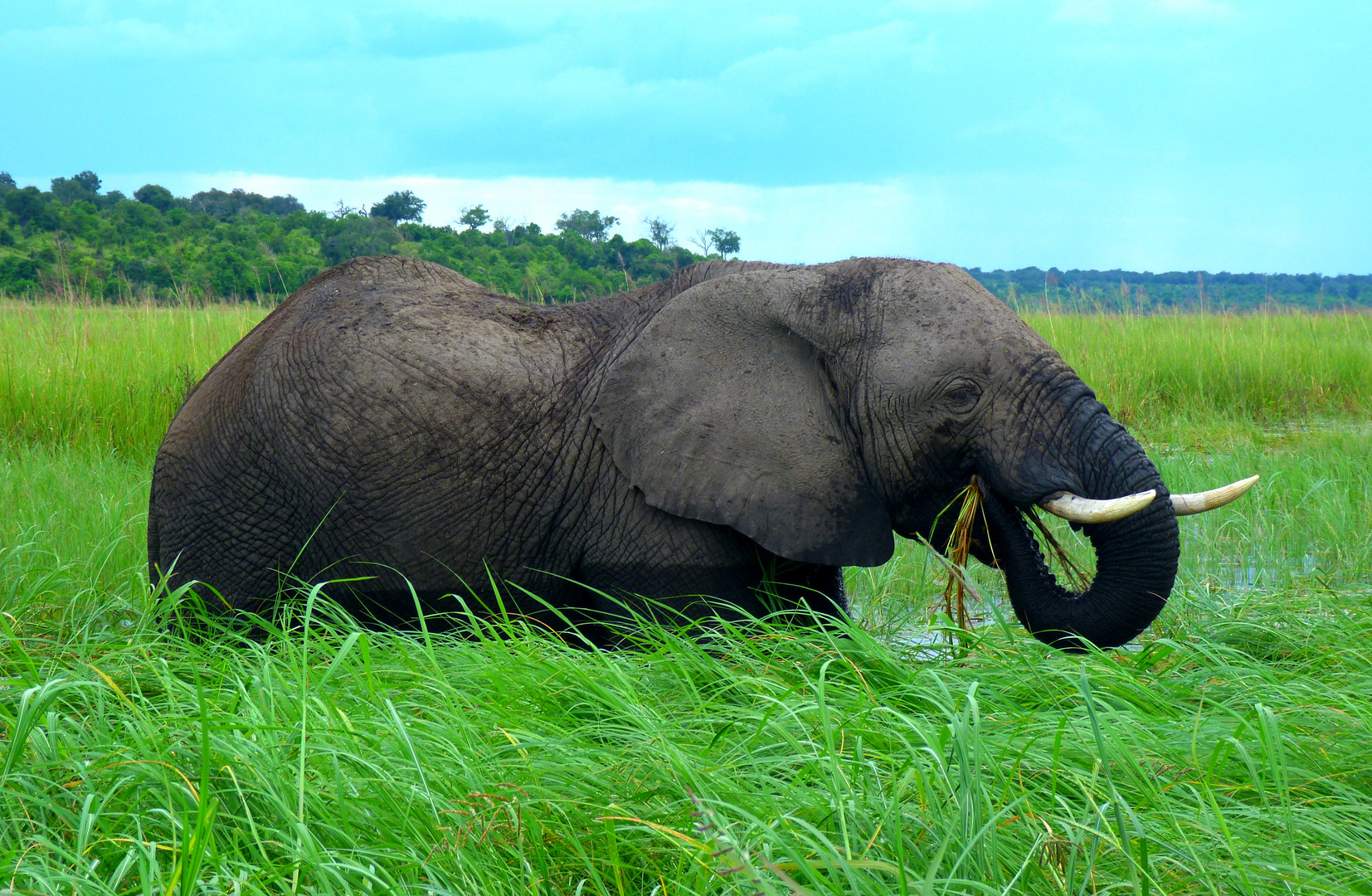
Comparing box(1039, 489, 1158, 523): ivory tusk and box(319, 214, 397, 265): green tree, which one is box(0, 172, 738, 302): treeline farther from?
box(1039, 489, 1158, 523): ivory tusk

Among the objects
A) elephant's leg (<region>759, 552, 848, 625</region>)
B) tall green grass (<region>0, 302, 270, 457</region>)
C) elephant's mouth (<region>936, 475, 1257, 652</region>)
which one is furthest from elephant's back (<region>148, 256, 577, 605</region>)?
tall green grass (<region>0, 302, 270, 457</region>)

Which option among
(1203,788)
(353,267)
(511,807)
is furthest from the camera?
(353,267)

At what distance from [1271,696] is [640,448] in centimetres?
192

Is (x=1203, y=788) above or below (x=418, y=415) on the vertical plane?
below

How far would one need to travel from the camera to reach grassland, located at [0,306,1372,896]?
2.11m

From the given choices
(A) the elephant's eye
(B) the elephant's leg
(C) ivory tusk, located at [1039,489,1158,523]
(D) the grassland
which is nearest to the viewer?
(D) the grassland

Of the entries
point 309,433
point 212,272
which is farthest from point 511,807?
point 212,272

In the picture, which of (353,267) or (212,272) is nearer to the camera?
(353,267)

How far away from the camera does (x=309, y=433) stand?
156 inches

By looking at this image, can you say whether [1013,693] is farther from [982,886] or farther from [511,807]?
[511,807]

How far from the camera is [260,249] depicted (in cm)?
2227

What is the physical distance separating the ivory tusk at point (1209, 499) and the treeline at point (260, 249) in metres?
9.28

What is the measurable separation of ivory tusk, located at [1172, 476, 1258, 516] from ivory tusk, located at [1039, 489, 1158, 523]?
0.60 ft

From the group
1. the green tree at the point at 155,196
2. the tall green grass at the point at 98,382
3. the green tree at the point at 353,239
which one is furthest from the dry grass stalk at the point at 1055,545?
the green tree at the point at 155,196
